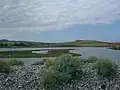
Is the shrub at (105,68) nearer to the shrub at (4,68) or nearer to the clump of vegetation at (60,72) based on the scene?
the clump of vegetation at (60,72)

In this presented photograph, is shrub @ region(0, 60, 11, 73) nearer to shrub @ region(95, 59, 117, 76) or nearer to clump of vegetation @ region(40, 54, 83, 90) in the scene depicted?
clump of vegetation @ region(40, 54, 83, 90)

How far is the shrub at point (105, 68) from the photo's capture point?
774 inches

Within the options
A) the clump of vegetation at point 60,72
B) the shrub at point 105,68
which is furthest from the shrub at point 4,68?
the shrub at point 105,68

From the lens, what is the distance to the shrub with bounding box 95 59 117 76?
1966cm

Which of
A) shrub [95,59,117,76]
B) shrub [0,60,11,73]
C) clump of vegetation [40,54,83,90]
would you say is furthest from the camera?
shrub [0,60,11,73]

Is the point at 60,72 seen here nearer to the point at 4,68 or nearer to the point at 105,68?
the point at 105,68

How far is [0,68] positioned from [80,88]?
7725mm

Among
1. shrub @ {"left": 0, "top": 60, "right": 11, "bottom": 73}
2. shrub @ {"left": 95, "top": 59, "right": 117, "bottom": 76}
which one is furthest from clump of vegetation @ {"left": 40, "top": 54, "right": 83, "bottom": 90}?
shrub @ {"left": 0, "top": 60, "right": 11, "bottom": 73}

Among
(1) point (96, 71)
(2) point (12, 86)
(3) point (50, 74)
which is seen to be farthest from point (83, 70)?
(2) point (12, 86)

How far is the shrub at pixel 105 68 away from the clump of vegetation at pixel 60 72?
1.34 m

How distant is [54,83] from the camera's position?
17.8 metres

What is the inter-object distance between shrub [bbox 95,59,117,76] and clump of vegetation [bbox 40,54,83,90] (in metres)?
1.34

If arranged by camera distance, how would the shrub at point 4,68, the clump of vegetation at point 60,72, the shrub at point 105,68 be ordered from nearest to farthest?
the clump of vegetation at point 60,72
the shrub at point 105,68
the shrub at point 4,68

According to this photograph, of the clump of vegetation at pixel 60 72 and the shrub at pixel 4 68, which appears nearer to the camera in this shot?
the clump of vegetation at pixel 60 72
